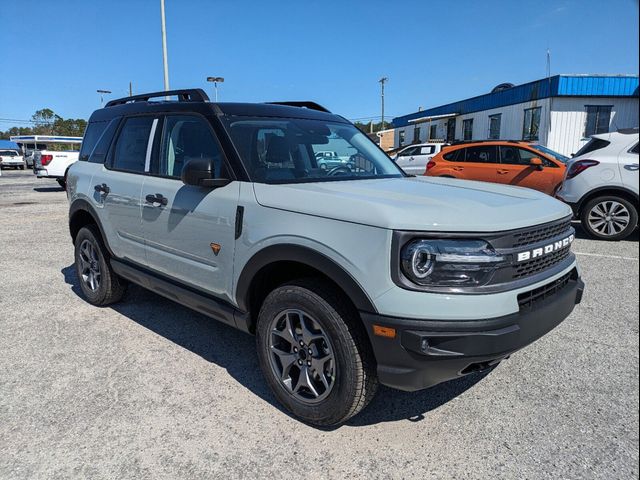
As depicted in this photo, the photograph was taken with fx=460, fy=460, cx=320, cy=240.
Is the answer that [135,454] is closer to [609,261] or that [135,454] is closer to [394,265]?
[394,265]

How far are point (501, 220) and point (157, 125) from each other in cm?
278

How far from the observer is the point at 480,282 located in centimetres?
218

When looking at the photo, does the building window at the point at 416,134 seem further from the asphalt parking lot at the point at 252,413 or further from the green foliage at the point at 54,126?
the green foliage at the point at 54,126

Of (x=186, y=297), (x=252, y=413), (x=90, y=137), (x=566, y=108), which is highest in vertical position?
(x=566, y=108)

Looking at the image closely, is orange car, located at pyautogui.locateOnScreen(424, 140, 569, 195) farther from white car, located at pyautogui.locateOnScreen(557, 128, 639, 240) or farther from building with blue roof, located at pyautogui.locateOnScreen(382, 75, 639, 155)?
building with blue roof, located at pyautogui.locateOnScreen(382, 75, 639, 155)

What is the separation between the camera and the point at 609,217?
7617 millimetres

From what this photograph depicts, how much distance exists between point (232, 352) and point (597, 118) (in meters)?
23.3

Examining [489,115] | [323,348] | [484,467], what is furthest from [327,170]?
[489,115]

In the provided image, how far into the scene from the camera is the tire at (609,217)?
7438 millimetres

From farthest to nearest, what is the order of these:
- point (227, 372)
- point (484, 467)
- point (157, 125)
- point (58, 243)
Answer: point (58, 243), point (157, 125), point (227, 372), point (484, 467)

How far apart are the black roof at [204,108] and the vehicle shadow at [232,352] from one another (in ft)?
A: 6.01

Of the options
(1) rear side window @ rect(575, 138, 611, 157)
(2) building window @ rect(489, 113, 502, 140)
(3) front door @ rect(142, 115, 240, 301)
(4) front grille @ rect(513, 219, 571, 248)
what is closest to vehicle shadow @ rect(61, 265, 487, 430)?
(3) front door @ rect(142, 115, 240, 301)

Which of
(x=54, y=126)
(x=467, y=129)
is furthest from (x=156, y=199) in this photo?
(x=54, y=126)

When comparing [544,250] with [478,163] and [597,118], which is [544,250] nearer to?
[478,163]
